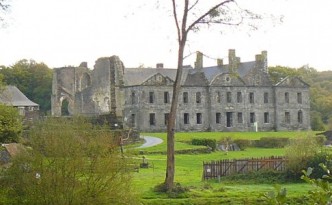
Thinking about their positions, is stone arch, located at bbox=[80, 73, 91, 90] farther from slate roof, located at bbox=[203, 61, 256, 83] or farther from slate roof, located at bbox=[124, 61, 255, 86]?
slate roof, located at bbox=[203, 61, 256, 83]

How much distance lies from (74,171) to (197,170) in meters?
15.6

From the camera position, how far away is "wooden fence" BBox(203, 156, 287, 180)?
27.6m

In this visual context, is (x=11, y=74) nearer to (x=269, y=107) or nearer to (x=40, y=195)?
(x=269, y=107)

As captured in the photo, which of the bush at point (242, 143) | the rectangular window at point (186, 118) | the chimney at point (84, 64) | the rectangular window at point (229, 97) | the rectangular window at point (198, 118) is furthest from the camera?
the chimney at point (84, 64)

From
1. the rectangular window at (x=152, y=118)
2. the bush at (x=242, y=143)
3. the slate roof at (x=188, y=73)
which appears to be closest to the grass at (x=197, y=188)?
the bush at (x=242, y=143)

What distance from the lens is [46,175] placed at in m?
16.0

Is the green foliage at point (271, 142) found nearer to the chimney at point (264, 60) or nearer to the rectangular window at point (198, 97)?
the rectangular window at point (198, 97)

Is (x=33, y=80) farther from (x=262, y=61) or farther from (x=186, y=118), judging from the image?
(x=262, y=61)

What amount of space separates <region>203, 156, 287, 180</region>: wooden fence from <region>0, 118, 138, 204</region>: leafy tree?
11177 millimetres

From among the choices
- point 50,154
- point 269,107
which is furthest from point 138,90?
point 50,154

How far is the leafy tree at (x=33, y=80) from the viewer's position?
8680 centimetres

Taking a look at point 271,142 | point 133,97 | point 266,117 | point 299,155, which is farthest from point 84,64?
point 299,155

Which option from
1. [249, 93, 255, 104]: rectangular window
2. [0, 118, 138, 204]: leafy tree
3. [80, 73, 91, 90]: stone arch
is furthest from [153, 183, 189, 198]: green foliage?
[249, 93, 255, 104]: rectangular window

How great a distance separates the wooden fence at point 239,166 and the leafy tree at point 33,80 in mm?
60769
